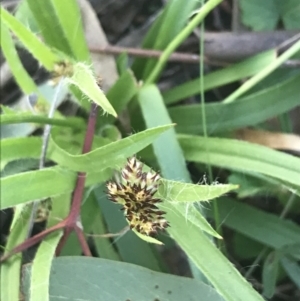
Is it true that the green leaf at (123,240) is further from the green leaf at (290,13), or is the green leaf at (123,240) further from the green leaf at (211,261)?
the green leaf at (290,13)

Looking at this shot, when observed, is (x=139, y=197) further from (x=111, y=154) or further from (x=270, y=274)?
(x=270, y=274)

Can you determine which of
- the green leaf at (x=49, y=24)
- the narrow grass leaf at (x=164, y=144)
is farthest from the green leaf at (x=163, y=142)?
the green leaf at (x=49, y=24)

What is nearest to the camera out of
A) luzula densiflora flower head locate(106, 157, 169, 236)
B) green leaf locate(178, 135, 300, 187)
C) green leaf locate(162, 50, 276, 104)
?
luzula densiflora flower head locate(106, 157, 169, 236)

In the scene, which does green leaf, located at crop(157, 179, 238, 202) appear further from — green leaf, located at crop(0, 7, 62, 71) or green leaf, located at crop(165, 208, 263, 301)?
green leaf, located at crop(0, 7, 62, 71)

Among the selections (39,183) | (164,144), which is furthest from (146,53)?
(39,183)

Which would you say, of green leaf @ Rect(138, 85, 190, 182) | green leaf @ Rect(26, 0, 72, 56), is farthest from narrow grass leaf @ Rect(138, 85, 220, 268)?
green leaf @ Rect(26, 0, 72, 56)
